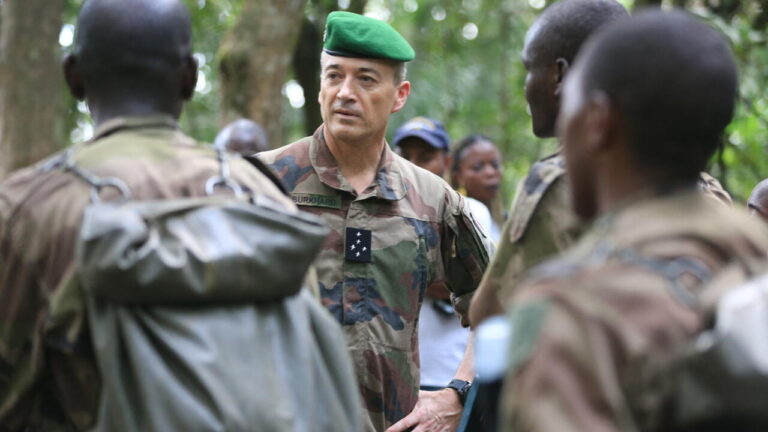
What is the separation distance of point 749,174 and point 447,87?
183 inches

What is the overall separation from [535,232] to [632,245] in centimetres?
84

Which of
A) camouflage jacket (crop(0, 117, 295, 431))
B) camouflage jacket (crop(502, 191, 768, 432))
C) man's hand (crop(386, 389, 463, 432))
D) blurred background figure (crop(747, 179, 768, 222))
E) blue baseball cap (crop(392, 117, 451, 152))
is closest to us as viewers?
camouflage jacket (crop(502, 191, 768, 432))

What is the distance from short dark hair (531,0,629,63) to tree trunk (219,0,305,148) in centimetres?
547

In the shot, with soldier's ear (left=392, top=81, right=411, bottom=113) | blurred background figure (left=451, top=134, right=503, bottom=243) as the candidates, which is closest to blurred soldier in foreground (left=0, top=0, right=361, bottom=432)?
soldier's ear (left=392, top=81, right=411, bottom=113)

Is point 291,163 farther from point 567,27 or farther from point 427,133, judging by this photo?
point 427,133

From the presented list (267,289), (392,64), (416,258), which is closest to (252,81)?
(392,64)

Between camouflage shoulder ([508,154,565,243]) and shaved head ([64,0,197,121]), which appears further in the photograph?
camouflage shoulder ([508,154,565,243])

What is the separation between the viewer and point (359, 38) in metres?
4.58

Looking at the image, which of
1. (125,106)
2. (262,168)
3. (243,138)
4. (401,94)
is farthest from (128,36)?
(243,138)

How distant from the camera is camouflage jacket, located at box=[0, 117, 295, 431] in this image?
8.52ft

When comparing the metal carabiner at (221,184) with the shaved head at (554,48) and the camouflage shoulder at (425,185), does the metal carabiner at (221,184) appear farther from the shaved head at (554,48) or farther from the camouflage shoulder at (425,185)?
the camouflage shoulder at (425,185)

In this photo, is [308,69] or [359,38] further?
[308,69]

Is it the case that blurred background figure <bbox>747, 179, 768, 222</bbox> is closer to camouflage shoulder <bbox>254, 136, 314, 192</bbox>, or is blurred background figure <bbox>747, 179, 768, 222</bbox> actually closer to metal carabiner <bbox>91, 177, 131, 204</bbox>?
camouflage shoulder <bbox>254, 136, 314, 192</bbox>

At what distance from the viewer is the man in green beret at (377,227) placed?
4.22 m
